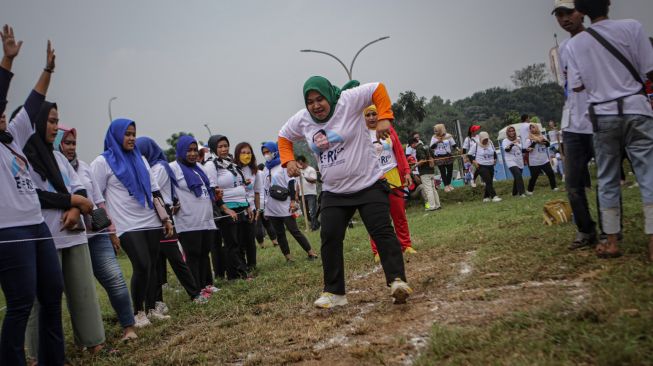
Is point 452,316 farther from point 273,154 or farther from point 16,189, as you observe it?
point 273,154

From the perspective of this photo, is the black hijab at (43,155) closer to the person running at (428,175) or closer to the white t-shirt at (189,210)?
the white t-shirt at (189,210)

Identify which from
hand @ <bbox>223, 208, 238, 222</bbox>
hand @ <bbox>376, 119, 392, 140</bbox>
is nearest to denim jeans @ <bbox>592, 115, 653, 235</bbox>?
hand @ <bbox>376, 119, 392, 140</bbox>

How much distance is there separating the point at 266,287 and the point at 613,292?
427 centimetres

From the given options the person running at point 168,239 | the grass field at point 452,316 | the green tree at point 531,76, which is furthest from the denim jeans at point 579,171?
the green tree at point 531,76

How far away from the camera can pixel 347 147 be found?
4.61 metres

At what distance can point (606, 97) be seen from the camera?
4.40 meters

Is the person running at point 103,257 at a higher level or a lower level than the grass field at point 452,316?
higher

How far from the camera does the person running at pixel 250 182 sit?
28.6 ft

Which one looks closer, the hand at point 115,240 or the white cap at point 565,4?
the white cap at point 565,4

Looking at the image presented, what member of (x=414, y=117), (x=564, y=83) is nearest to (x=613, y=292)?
(x=564, y=83)

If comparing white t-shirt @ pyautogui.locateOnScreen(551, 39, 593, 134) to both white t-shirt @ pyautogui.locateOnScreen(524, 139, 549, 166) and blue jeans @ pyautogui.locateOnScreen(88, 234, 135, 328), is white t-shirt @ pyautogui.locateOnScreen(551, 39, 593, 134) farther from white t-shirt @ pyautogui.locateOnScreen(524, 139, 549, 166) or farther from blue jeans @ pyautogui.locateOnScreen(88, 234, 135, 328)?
white t-shirt @ pyautogui.locateOnScreen(524, 139, 549, 166)

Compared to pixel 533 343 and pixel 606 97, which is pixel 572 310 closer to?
pixel 533 343

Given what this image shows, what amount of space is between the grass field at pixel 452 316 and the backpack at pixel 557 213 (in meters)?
0.48

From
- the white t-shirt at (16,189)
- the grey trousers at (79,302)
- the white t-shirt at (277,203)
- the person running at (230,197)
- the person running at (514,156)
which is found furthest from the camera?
the person running at (514,156)
